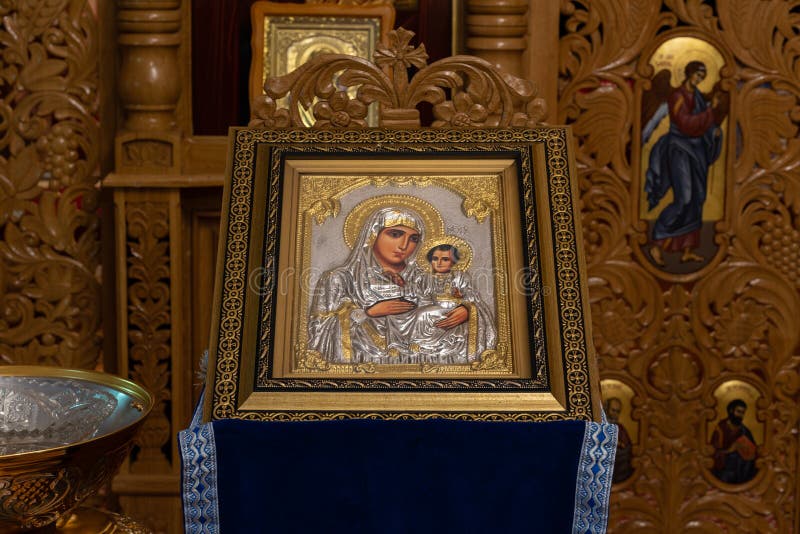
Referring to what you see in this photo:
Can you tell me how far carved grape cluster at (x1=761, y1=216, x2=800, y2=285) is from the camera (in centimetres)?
291

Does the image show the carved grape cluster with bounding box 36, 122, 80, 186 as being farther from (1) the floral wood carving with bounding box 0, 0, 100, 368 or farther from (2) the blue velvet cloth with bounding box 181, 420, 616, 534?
(2) the blue velvet cloth with bounding box 181, 420, 616, 534

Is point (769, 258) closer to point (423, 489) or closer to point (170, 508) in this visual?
point (423, 489)

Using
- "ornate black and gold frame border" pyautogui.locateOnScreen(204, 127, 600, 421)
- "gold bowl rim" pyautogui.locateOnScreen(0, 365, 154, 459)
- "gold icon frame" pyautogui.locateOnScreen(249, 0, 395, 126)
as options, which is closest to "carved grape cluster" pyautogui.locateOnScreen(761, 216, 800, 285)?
"ornate black and gold frame border" pyautogui.locateOnScreen(204, 127, 600, 421)

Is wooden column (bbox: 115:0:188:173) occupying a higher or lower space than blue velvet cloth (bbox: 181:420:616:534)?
higher

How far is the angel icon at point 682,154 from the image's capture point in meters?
2.86

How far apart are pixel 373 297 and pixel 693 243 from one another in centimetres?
130

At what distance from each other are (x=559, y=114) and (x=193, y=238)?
1110mm

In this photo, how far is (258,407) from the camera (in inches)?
72.9

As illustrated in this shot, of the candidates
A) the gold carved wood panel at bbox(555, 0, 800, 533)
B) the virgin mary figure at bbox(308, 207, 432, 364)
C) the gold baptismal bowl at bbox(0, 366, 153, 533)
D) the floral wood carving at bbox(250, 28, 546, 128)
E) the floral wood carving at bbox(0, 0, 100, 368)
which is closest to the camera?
the gold baptismal bowl at bbox(0, 366, 153, 533)

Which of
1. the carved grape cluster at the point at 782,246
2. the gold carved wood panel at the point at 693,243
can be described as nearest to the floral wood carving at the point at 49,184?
the gold carved wood panel at the point at 693,243

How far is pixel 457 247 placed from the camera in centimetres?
206

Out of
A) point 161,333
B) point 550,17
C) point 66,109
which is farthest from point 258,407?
point 550,17

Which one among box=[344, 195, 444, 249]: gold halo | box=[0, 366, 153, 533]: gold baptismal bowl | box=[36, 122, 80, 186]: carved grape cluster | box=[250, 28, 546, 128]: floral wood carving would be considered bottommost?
box=[0, 366, 153, 533]: gold baptismal bowl

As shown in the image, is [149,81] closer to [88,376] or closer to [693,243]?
[88,376]
